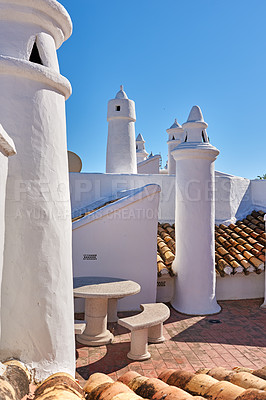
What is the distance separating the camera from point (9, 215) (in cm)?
357

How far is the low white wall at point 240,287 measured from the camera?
10.6 metres

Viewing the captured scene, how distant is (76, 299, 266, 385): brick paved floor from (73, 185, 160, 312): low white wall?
130 cm

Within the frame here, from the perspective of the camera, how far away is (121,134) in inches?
500

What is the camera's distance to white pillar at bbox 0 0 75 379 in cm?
356

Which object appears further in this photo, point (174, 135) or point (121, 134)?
point (174, 135)

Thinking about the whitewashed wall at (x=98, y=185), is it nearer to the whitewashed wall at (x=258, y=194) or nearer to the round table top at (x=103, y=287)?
the round table top at (x=103, y=287)

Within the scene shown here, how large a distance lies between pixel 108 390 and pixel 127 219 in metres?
5.85

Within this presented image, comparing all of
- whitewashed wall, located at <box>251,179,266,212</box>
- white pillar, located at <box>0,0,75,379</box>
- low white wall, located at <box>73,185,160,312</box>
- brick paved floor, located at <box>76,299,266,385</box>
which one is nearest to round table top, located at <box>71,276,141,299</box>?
low white wall, located at <box>73,185,160,312</box>

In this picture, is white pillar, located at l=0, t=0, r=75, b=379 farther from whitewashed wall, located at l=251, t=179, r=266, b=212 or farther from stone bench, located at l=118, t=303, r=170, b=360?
whitewashed wall, located at l=251, t=179, r=266, b=212

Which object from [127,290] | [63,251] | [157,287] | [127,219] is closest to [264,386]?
[63,251]

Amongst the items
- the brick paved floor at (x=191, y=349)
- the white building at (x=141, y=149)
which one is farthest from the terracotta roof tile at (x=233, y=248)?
the white building at (x=141, y=149)

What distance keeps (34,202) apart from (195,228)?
640 cm

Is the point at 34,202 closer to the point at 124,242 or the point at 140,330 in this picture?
the point at 140,330

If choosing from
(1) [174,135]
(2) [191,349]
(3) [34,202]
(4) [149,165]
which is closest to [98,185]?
(2) [191,349]
